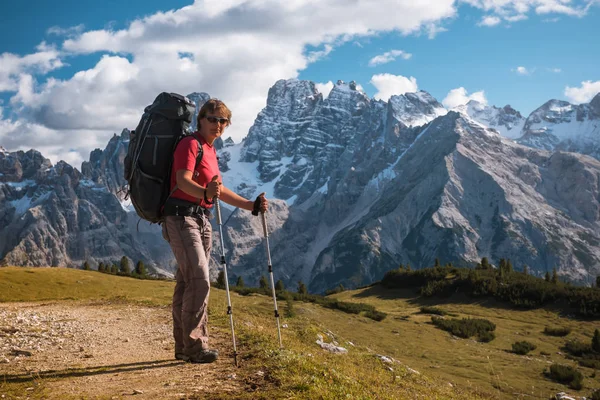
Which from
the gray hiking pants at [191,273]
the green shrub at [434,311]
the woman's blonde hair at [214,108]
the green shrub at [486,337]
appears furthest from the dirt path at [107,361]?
the green shrub at [434,311]

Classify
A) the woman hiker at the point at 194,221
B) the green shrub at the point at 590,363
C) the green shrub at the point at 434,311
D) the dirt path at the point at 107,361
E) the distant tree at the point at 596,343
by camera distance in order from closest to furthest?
the dirt path at the point at 107,361 → the woman hiker at the point at 194,221 → the green shrub at the point at 590,363 → the distant tree at the point at 596,343 → the green shrub at the point at 434,311

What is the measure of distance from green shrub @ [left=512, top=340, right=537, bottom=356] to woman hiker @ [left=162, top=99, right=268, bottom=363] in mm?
28776

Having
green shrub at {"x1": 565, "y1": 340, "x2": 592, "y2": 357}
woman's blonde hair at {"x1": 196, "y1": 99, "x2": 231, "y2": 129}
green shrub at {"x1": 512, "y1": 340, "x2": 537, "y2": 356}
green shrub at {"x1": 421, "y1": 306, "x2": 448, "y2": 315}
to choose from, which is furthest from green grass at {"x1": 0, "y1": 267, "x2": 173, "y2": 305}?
green shrub at {"x1": 565, "y1": 340, "x2": 592, "y2": 357}

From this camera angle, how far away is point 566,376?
84.0ft

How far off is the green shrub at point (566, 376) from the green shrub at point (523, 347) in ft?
21.2

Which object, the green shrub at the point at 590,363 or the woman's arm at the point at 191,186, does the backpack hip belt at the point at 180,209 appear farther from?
the green shrub at the point at 590,363

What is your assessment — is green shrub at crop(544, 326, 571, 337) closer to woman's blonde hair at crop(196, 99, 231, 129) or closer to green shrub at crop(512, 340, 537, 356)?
green shrub at crop(512, 340, 537, 356)

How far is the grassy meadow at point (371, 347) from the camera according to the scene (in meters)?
10.2

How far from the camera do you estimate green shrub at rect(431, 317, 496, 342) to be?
122 feet

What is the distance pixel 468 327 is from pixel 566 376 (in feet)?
43.4

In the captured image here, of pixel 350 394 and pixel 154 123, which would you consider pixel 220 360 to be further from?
pixel 154 123

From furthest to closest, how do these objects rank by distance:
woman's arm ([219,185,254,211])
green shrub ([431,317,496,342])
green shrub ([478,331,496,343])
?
1. green shrub ([431,317,496,342])
2. green shrub ([478,331,496,343])
3. woman's arm ([219,185,254,211])

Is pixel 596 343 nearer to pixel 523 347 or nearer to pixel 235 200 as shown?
pixel 523 347

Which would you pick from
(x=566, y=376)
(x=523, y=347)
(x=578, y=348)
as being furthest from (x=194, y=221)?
(x=578, y=348)
